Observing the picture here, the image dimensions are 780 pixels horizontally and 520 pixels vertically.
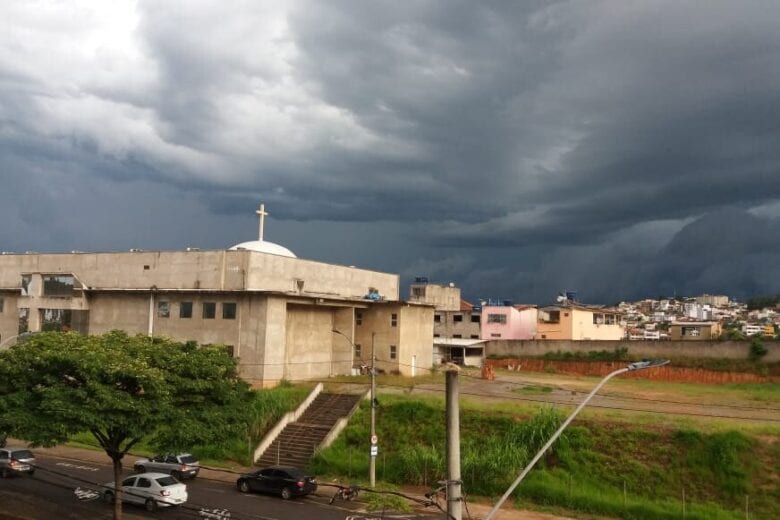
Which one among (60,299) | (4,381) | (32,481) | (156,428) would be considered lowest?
(32,481)

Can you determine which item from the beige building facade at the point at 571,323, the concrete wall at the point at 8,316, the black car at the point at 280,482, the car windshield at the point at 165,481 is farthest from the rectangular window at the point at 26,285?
the beige building facade at the point at 571,323

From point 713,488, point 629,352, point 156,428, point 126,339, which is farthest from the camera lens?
point 629,352

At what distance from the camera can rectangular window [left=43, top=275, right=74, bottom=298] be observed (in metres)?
58.2

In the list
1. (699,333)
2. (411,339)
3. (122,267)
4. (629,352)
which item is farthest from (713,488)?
(699,333)

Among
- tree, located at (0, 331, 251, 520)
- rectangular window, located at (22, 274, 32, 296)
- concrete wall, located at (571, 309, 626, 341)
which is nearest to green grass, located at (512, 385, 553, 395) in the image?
tree, located at (0, 331, 251, 520)

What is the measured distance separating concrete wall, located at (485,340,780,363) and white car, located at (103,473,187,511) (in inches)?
2076

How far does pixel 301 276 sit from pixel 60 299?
20.9 meters

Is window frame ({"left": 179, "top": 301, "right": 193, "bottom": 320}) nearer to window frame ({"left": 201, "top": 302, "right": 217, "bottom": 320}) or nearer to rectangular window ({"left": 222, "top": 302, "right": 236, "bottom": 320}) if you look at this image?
window frame ({"left": 201, "top": 302, "right": 217, "bottom": 320})

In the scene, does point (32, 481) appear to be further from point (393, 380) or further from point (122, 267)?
point (393, 380)

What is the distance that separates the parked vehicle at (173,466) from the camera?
3678cm

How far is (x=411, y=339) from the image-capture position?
6122 centimetres

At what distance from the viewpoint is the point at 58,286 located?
193 feet

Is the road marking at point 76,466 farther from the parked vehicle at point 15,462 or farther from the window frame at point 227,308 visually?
the window frame at point 227,308

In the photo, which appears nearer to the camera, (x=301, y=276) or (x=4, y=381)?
(x=4, y=381)
